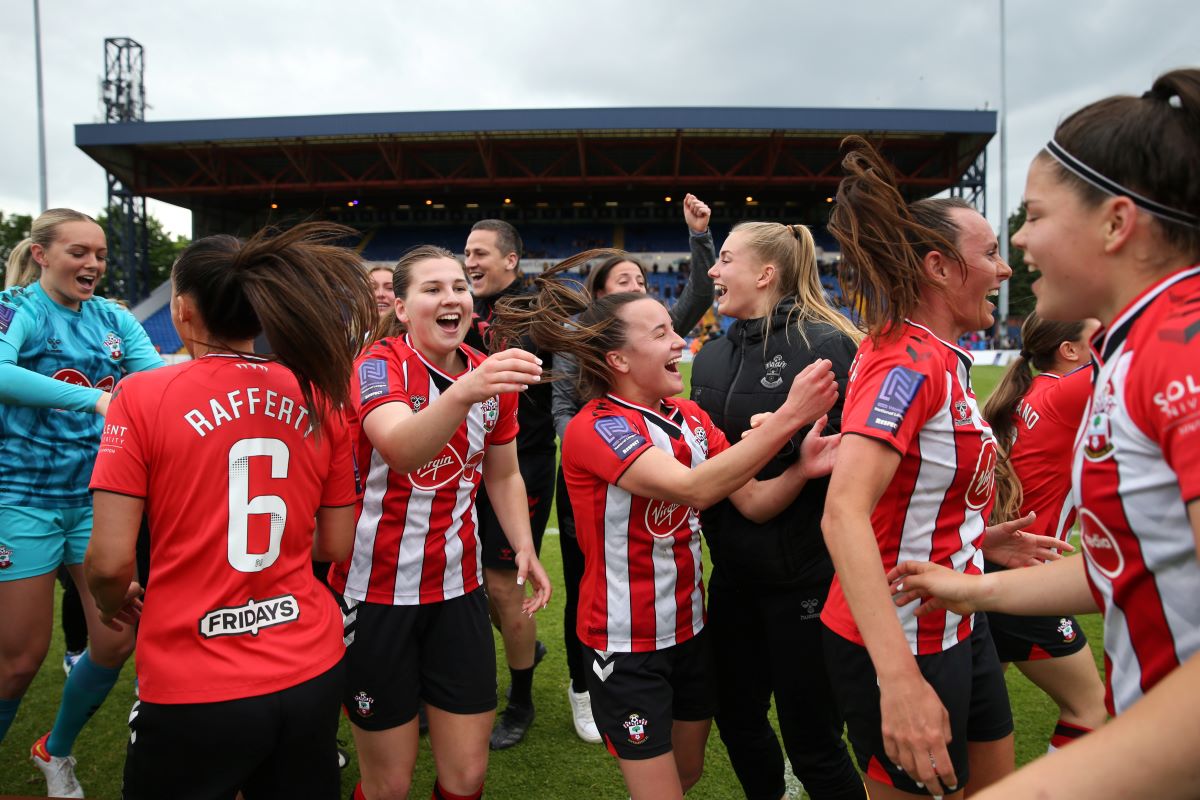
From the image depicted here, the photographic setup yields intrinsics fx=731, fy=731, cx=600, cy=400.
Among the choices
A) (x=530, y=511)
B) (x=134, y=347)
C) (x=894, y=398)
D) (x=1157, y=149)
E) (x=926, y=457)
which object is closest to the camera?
(x=1157, y=149)

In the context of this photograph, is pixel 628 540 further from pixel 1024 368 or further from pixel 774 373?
pixel 1024 368

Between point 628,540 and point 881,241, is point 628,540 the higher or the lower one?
the lower one

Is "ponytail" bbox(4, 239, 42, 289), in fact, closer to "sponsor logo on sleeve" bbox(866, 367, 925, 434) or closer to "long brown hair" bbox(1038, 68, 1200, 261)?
"sponsor logo on sleeve" bbox(866, 367, 925, 434)

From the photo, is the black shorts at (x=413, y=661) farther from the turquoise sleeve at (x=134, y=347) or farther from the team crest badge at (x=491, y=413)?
the turquoise sleeve at (x=134, y=347)

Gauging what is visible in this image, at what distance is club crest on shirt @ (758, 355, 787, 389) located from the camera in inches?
105

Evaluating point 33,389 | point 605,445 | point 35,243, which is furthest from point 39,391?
point 605,445

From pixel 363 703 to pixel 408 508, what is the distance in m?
0.67

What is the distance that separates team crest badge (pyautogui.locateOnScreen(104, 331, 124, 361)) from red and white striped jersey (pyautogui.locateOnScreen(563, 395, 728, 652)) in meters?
2.48

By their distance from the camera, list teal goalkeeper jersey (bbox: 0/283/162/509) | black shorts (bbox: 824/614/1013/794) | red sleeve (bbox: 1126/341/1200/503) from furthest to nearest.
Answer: teal goalkeeper jersey (bbox: 0/283/162/509), black shorts (bbox: 824/614/1013/794), red sleeve (bbox: 1126/341/1200/503)

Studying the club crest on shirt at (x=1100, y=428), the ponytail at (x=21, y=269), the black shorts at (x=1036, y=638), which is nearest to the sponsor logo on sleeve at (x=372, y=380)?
the club crest on shirt at (x=1100, y=428)

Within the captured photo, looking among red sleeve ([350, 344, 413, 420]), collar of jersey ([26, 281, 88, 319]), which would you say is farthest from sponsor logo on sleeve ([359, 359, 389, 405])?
collar of jersey ([26, 281, 88, 319])

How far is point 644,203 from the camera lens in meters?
39.8

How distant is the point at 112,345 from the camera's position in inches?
141

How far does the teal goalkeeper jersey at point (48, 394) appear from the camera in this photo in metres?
3.07
